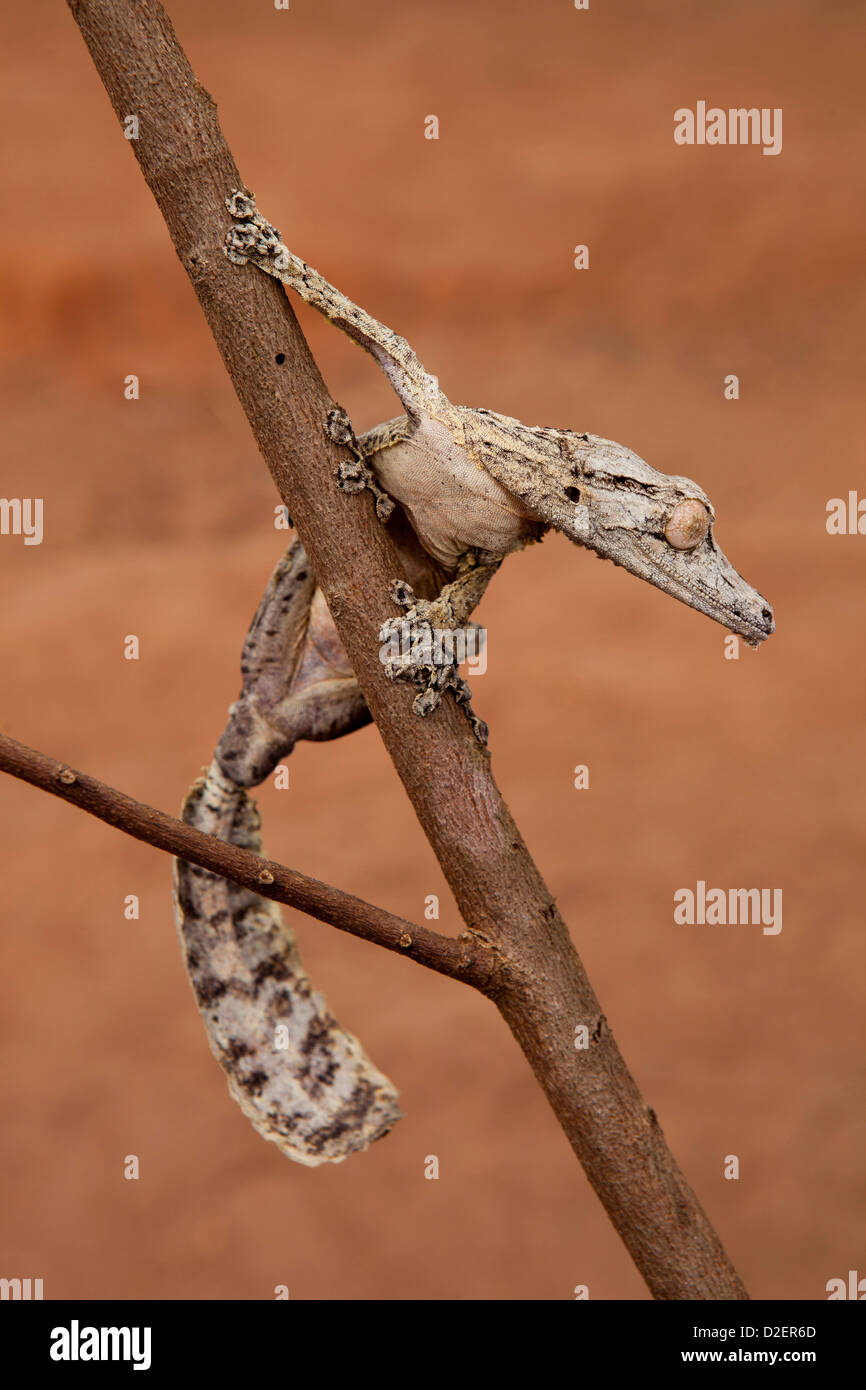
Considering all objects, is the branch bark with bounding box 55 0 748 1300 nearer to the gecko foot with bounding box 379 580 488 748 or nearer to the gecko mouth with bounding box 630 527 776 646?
the gecko foot with bounding box 379 580 488 748

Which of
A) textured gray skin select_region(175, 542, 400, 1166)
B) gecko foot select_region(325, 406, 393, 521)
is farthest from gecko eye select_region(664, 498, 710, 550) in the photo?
textured gray skin select_region(175, 542, 400, 1166)

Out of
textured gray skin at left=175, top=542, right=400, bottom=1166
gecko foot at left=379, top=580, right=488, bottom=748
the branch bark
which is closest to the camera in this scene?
the branch bark

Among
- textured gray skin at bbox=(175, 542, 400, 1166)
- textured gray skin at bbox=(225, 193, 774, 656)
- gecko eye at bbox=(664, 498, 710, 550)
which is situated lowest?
textured gray skin at bbox=(175, 542, 400, 1166)

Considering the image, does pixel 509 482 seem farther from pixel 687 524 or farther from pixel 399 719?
pixel 399 719

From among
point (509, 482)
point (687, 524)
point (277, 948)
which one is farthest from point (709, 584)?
point (277, 948)

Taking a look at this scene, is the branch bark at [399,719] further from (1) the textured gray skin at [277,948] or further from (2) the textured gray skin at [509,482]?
(1) the textured gray skin at [277,948]

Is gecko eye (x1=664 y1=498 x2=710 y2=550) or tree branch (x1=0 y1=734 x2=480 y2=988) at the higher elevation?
gecko eye (x1=664 y1=498 x2=710 y2=550)
